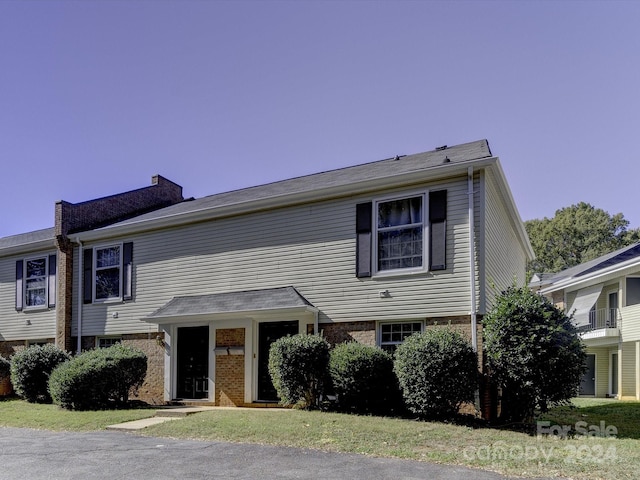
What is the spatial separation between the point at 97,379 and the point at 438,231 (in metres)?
9.08

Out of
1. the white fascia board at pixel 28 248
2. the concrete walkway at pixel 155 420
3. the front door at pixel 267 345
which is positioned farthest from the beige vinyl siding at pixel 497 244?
the white fascia board at pixel 28 248

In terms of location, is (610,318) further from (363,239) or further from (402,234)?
(363,239)

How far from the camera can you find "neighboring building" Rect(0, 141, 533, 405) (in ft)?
39.4

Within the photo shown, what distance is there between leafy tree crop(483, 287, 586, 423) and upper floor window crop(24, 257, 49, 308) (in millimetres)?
15306

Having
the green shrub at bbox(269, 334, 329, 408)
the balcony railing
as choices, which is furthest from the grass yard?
the balcony railing

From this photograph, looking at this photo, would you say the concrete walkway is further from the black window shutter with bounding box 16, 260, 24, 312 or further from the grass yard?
the black window shutter with bounding box 16, 260, 24, 312

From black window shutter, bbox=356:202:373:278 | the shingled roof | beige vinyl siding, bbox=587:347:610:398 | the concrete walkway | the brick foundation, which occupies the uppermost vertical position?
the shingled roof

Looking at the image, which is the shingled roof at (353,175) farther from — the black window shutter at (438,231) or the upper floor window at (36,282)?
the upper floor window at (36,282)

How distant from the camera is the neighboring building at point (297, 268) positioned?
12008mm

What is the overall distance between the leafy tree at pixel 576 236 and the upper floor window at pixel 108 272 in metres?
38.9

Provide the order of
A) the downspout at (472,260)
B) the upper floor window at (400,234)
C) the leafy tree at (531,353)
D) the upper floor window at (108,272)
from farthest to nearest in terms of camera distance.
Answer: the upper floor window at (108,272), the upper floor window at (400,234), the downspout at (472,260), the leafy tree at (531,353)

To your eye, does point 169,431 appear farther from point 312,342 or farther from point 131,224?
point 131,224

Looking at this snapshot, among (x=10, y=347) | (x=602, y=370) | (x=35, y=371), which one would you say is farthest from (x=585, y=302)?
(x=10, y=347)

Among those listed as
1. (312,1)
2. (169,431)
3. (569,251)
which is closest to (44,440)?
(169,431)
